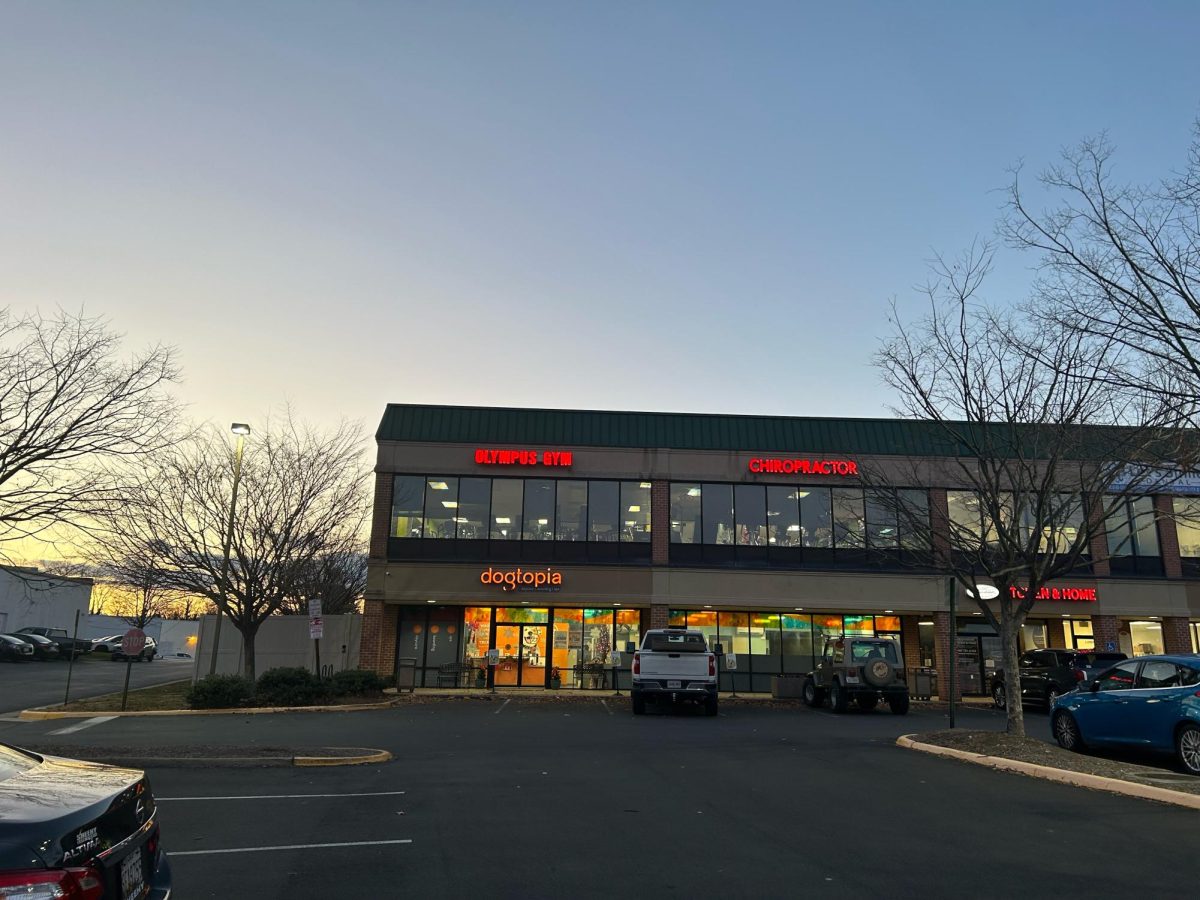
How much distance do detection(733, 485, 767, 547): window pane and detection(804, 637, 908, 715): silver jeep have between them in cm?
624

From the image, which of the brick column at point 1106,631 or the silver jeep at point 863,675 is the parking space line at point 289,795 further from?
the brick column at point 1106,631

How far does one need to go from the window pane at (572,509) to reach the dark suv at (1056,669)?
14411 mm

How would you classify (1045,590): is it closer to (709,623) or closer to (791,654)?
(791,654)

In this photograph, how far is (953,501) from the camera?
100 ft

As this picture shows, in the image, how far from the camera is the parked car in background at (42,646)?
42366mm

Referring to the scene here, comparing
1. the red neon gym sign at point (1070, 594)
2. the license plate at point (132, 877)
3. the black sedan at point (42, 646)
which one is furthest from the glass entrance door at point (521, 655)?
the black sedan at point (42, 646)

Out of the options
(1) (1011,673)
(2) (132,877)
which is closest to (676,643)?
(1) (1011,673)

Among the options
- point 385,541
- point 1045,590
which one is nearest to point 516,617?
point 385,541

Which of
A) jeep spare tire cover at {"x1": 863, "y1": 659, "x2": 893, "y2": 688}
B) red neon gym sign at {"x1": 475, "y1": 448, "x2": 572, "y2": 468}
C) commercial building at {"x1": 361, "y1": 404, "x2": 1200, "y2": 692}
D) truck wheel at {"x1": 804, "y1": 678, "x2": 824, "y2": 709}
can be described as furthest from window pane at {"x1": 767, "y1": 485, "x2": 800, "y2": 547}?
jeep spare tire cover at {"x1": 863, "y1": 659, "x2": 893, "y2": 688}

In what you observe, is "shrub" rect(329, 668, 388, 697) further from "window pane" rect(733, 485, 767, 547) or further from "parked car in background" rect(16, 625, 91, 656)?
"parked car in background" rect(16, 625, 91, 656)

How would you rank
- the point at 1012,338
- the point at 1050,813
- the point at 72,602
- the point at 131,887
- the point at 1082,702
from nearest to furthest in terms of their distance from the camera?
the point at 131,887, the point at 1050,813, the point at 1082,702, the point at 1012,338, the point at 72,602

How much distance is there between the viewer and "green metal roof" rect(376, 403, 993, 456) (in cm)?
3034

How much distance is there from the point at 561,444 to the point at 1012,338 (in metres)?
18.0

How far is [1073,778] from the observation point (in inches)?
419
